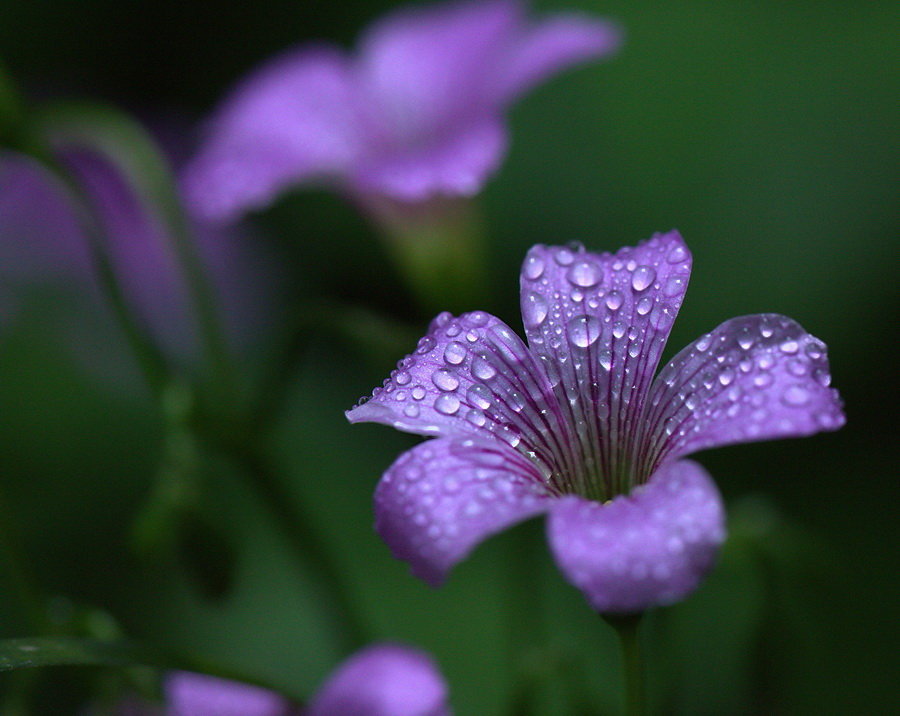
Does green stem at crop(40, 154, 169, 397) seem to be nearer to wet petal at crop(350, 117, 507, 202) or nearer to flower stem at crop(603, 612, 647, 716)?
wet petal at crop(350, 117, 507, 202)

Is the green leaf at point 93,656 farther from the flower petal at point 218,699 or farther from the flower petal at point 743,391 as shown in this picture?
the flower petal at point 743,391

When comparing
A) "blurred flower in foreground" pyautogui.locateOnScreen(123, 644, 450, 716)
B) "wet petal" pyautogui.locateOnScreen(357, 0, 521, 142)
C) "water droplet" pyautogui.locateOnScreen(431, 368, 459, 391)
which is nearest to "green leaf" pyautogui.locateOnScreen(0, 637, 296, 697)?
"blurred flower in foreground" pyautogui.locateOnScreen(123, 644, 450, 716)

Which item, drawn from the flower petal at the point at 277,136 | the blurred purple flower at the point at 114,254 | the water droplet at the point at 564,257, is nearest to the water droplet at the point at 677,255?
the water droplet at the point at 564,257

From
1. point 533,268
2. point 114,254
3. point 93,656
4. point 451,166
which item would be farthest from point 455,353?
point 114,254

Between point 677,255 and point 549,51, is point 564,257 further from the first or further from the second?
point 549,51

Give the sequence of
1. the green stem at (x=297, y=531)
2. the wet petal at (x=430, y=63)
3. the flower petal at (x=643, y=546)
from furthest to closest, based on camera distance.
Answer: the wet petal at (x=430, y=63)
the green stem at (x=297, y=531)
the flower petal at (x=643, y=546)

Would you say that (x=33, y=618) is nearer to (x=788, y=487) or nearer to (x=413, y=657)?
(x=413, y=657)

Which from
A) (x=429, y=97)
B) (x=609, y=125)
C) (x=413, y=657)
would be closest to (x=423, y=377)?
(x=413, y=657)
